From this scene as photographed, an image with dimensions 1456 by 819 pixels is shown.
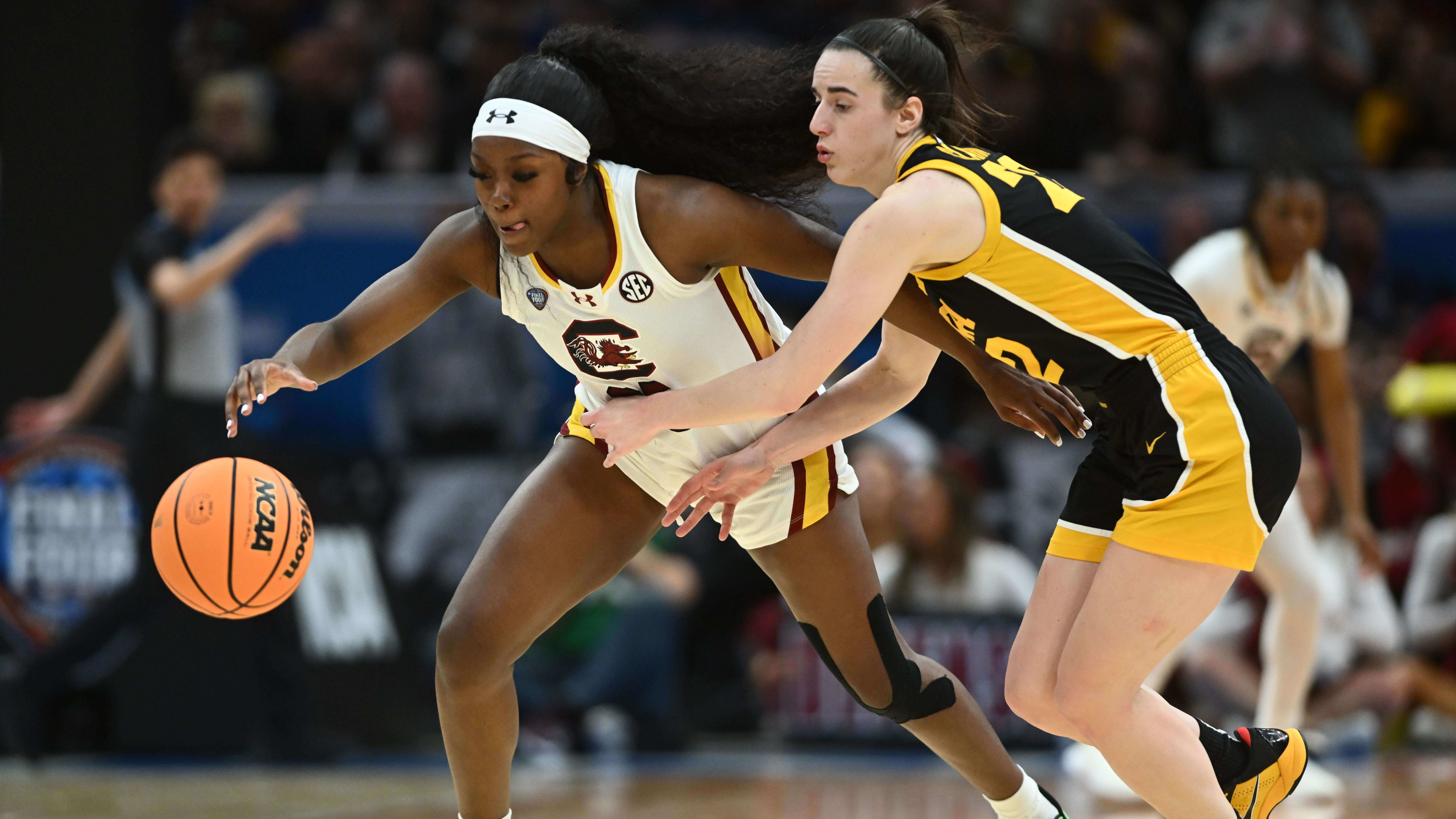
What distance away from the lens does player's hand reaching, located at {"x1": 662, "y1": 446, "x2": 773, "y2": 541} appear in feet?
11.0

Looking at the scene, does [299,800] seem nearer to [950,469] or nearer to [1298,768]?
[950,469]

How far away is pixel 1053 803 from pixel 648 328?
162 centimetres

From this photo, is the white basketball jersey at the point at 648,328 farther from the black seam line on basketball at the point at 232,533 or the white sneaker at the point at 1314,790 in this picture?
the white sneaker at the point at 1314,790

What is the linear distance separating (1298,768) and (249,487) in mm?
2649

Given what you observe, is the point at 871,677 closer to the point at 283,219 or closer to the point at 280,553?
the point at 280,553

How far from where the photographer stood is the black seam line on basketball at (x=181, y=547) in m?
3.61

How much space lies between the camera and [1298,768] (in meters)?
3.73

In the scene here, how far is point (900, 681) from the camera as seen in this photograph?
368 cm

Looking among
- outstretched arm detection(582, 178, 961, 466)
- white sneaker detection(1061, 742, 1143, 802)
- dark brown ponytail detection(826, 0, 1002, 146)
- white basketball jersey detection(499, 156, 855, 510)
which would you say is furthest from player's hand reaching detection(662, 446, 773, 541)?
white sneaker detection(1061, 742, 1143, 802)

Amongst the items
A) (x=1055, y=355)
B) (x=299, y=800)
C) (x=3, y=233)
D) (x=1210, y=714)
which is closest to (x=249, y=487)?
(x=1055, y=355)

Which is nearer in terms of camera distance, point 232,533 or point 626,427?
point 626,427

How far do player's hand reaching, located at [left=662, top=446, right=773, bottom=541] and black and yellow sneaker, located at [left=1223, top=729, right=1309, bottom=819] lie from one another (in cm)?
133

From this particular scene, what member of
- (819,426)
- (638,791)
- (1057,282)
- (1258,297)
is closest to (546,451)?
(638,791)

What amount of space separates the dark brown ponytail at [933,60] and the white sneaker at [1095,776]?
2857mm
